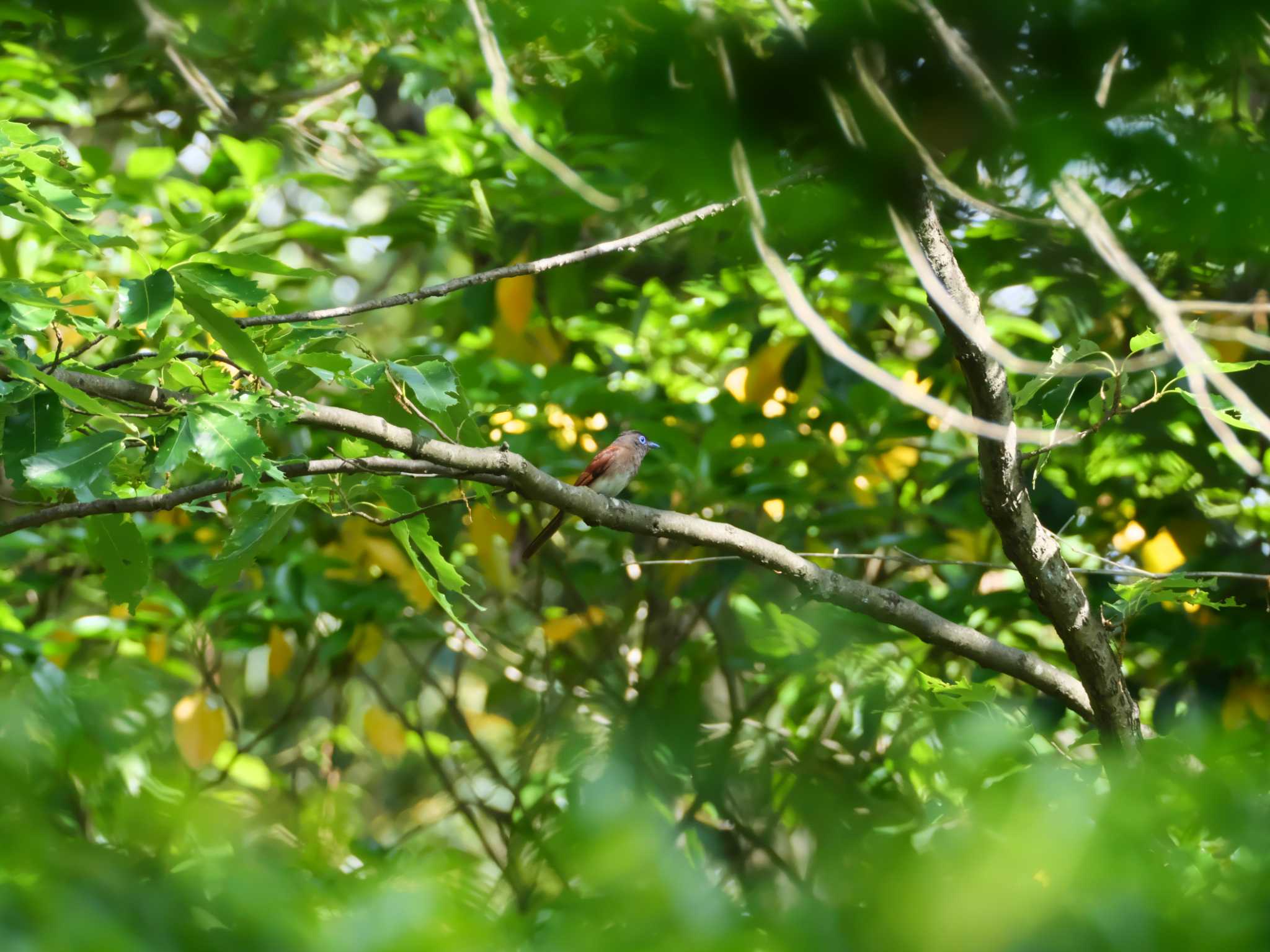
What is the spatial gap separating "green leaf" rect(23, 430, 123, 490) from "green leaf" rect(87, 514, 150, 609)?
41 centimetres

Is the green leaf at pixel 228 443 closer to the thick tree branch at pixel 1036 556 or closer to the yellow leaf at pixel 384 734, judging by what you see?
the thick tree branch at pixel 1036 556

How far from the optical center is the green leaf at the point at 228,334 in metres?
2.02

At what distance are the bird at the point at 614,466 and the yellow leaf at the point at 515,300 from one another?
2.18ft

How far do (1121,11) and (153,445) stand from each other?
2.10 metres

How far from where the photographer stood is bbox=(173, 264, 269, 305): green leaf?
2096 mm

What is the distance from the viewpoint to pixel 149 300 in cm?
202

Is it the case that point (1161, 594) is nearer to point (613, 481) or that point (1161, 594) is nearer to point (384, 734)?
point (613, 481)

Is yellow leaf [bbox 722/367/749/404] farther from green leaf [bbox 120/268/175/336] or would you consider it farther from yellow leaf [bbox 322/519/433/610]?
green leaf [bbox 120/268/175/336]

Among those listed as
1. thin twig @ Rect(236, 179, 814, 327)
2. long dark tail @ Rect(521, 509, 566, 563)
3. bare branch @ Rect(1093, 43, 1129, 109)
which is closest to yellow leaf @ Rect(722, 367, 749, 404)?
long dark tail @ Rect(521, 509, 566, 563)

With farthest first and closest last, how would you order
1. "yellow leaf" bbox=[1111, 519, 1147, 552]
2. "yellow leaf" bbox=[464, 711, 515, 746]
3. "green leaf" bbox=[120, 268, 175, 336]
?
"yellow leaf" bbox=[464, 711, 515, 746], "yellow leaf" bbox=[1111, 519, 1147, 552], "green leaf" bbox=[120, 268, 175, 336]

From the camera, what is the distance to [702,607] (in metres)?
5.18

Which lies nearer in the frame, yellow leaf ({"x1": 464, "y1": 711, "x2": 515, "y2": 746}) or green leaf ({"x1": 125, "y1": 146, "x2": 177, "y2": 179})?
green leaf ({"x1": 125, "y1": 146, "x2": 177, "y2": 179})

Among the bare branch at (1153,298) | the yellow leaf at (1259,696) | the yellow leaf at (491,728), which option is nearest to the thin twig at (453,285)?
the bare branch at (1153,298)

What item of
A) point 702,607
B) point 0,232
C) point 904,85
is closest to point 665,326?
point 702,607
